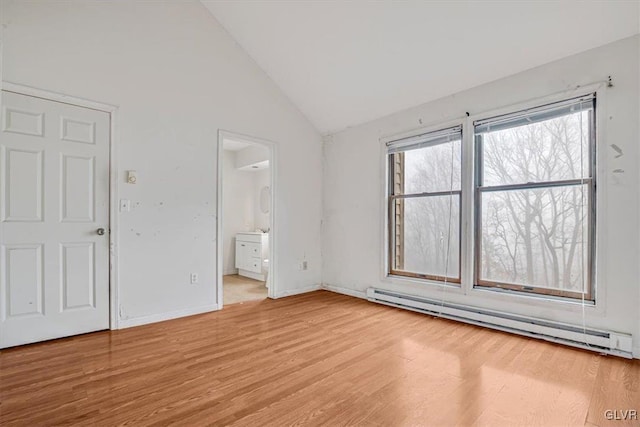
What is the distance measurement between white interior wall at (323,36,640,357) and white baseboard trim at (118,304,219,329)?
77.0 inches

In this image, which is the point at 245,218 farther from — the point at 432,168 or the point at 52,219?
the point at 432,168

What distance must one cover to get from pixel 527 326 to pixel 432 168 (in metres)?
1.86

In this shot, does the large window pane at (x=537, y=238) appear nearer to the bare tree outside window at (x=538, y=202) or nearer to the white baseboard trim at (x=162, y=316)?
the bare tree outside window at (x=538, y=202)

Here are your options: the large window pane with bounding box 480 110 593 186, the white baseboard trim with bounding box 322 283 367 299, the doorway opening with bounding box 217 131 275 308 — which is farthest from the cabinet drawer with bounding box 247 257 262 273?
the large window pane with bounding box 480 110 593 186

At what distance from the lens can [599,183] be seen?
2.45 metres

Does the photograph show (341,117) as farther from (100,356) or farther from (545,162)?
(100,356)

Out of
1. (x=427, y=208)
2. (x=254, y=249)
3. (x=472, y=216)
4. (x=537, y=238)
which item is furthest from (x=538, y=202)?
(x=254, y=249)

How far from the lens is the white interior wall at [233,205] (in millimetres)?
6008

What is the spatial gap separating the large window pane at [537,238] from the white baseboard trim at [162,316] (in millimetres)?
3058

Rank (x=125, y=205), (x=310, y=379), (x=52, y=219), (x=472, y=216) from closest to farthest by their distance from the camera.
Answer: (x=310, y=379) → (x=52, y=219) → (x=125, y=205) → (x=472, y=216)

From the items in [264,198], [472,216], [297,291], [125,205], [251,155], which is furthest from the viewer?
[264,198]

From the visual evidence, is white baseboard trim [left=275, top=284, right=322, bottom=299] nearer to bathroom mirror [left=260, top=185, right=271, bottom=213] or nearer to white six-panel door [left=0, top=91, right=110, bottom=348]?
white six-panel door [left=0, top=91, right=110, bottom=348]

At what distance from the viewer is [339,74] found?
3723mm

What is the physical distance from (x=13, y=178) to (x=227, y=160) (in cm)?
367
